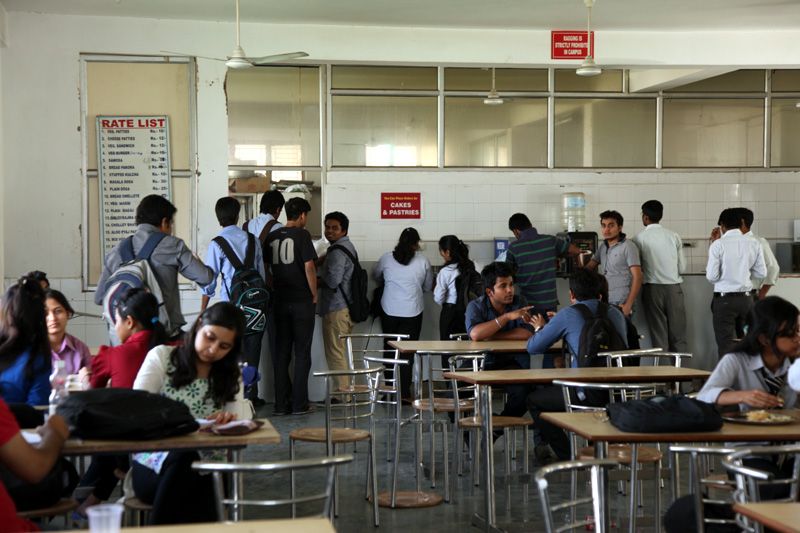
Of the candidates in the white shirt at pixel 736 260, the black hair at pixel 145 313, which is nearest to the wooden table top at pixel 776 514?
the black hair at pixel 145 313

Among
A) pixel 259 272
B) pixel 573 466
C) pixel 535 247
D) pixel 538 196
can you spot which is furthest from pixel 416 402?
pixel 538 196

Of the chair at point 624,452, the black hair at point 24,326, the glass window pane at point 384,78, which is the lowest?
the chair at point 624,452

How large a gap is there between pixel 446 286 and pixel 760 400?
5.36 m

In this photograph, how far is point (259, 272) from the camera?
835cm

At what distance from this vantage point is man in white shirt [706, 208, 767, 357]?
941 centimetres

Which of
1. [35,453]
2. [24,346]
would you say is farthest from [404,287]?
[35,453]

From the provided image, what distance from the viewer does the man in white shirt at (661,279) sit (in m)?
9.84

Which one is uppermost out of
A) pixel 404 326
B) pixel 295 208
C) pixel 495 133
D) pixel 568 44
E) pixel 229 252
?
pixel 568 44

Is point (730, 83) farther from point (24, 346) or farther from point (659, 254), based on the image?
point (24, 346)

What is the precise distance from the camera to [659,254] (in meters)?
9.84

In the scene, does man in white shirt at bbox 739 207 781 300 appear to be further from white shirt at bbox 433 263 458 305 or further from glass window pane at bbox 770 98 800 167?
white shirt at bbox 433 263 458 305

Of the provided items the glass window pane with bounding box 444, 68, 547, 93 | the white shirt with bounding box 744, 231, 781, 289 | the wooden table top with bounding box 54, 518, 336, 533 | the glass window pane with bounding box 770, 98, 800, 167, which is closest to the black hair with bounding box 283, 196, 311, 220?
the glass window pane with bounding box 444, 68, 547, 93

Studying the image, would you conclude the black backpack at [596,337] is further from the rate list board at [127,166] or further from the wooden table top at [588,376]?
the rate list board at [127,166]

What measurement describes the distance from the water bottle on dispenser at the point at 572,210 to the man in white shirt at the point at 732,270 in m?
1.59
